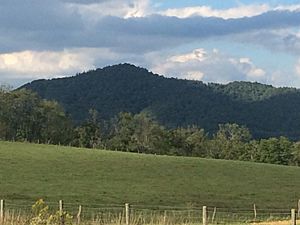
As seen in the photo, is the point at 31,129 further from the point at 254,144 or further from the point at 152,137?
the point at 254,144

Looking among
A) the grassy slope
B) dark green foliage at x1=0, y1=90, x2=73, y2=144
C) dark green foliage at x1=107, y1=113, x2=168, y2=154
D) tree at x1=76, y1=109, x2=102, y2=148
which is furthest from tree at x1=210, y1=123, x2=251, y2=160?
the grassy slope

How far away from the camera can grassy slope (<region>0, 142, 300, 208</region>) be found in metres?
53.2

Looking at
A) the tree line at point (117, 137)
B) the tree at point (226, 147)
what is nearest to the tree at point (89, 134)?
the tree line at point (117, 137)

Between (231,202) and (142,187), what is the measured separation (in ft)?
25.7

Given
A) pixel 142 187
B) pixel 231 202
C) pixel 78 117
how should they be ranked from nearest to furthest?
1. pixel 231 202
2. pixel 142 187
3. pixel 78 117

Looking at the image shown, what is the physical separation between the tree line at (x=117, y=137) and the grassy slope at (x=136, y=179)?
39.8m

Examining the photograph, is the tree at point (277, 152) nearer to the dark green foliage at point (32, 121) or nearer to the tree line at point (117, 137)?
the tree line at point (117, 137)

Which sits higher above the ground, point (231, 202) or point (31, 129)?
point (31, 129)

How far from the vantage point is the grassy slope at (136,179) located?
53.2 m

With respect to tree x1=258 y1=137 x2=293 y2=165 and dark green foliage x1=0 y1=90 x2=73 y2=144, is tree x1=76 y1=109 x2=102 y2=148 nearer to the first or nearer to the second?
dark green foliage x1=0 y1=90 x2=73 y2=144

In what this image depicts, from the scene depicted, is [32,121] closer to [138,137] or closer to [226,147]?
[138,137]

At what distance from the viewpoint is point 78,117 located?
642 ft

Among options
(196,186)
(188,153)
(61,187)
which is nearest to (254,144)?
(188,153)

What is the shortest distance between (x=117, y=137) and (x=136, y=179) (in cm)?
6533
